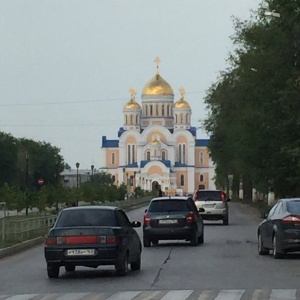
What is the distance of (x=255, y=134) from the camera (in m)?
56.6

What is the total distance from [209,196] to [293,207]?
87.1 ft

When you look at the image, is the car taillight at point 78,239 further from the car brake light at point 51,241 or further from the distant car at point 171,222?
the distant car at point 171,222

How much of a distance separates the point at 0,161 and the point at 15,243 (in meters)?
86.9

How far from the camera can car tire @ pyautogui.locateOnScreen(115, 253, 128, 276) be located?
21469mm

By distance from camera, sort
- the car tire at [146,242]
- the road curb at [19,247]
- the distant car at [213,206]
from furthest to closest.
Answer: the distant car at [213,206] → the car tire at [146,242] → the road curb at [19,247]

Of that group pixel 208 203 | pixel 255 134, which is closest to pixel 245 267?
pixel 208 203

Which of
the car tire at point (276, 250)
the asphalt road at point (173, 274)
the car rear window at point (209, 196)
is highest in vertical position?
the car rear window at point (209, 196)

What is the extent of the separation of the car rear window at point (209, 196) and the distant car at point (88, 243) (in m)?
29.7

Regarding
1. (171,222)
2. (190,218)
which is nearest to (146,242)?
(171,222)

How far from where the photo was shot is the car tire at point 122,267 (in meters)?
21.5

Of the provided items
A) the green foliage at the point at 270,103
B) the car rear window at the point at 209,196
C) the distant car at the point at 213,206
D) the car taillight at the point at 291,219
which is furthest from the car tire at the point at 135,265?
the car rear window at the point at 209,196

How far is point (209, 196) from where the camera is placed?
52.2m

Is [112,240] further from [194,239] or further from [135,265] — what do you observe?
[194,239]

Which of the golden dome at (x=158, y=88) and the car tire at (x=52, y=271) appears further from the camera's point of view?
the golden dome at (x=158, y=88)
